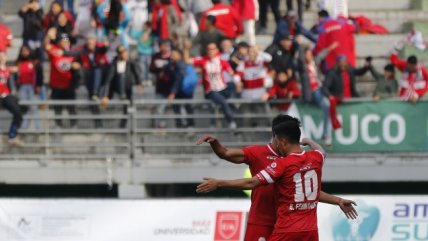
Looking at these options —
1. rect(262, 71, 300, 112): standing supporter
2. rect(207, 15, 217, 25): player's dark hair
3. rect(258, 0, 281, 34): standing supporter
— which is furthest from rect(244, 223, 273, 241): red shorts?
rect(258, 0, 281, 34): standing supporter

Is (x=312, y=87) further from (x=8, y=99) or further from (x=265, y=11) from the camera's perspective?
(x=8, y=99)

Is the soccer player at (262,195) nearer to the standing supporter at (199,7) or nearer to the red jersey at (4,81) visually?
the red jersey at (4,81)

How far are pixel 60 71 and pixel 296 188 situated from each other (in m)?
10.0

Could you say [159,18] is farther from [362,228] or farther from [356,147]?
[362,228]

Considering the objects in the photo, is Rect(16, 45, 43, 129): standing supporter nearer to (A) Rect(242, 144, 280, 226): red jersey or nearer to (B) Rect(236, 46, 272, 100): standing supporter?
(B) Rect(236, 46, 272, 100): standing supporter

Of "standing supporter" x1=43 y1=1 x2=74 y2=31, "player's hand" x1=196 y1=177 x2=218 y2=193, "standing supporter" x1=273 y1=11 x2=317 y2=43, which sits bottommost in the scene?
"player's hand" x1=196 y1=177 x2=218 y2=193

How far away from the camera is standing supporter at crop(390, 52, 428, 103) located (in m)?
20.3

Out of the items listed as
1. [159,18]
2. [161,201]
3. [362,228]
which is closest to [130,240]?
[161,201]

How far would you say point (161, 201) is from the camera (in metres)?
18.3

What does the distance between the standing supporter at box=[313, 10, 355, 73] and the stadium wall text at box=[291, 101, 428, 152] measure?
90 cm

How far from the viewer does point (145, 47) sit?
21.6 meters

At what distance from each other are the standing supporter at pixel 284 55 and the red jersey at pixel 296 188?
8.51 m

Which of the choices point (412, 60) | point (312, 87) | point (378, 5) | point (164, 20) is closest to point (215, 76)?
point (312, 87)

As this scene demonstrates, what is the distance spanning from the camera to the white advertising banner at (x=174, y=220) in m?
17.9
